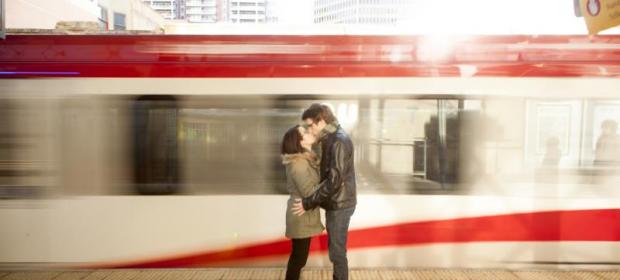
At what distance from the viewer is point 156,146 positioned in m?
4.69

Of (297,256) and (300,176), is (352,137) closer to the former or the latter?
(300,176)

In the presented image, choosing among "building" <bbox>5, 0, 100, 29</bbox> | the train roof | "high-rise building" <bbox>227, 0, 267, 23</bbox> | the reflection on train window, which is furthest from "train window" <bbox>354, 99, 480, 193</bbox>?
"high-rise building" <bbox>227, 0, 267, 23</bbox>

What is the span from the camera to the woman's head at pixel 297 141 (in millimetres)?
3635

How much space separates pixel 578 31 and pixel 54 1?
22099 mm

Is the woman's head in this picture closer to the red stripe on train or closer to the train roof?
the train roof

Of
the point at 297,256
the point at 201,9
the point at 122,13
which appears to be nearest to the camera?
the point at 297,256

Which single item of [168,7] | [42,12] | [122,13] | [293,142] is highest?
[168,7]

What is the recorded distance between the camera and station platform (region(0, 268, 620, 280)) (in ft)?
14.8

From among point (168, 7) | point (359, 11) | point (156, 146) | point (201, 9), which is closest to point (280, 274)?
point (156, 146)

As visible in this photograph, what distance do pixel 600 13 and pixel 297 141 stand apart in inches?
103

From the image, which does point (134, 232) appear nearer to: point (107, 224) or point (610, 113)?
point (107, 224)

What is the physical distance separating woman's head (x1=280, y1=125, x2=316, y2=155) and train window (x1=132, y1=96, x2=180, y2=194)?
1.51 meters

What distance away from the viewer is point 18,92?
4578 mm

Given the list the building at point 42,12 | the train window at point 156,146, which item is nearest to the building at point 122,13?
the building at point 42,12
